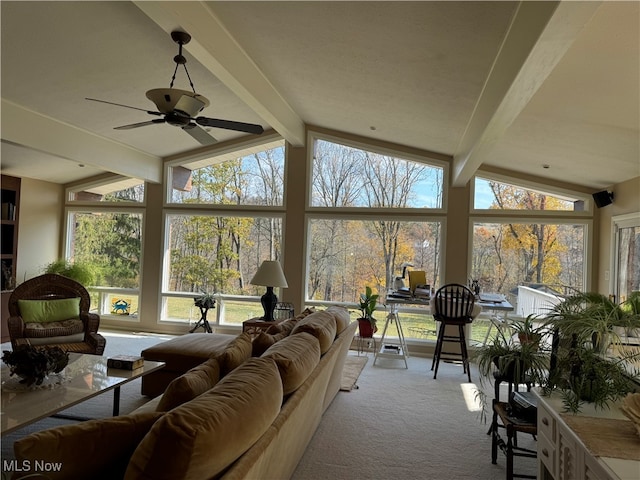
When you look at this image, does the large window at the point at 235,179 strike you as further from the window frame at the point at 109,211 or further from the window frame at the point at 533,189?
the window frame at the point at 533,189

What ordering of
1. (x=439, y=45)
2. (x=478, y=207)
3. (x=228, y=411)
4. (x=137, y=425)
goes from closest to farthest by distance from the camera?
1. (x=228, y=411)
2. (x=137, y=425)
3. (x=439, y=45)
4. (x=478, y=207)

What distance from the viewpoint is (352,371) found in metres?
5.11

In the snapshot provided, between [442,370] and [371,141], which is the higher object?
[371,141]

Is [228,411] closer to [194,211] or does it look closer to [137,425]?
[137,425]

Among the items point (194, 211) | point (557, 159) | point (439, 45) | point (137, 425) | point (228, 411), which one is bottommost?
point (137, 425)

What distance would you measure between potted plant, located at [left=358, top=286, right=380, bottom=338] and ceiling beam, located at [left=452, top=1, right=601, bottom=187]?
2802mm

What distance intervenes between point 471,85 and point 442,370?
3442 mm

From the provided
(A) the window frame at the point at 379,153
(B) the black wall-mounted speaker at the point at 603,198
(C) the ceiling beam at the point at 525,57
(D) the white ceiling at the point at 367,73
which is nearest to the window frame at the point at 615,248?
(B) the black wall-mounted speaker at the point at 603,198

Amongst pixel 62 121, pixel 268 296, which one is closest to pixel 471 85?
pixel 268 296

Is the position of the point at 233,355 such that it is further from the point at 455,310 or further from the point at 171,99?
the point at 455,310

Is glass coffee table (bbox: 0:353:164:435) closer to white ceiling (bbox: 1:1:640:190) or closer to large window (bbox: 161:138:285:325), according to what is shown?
white ceiling (bbox: 1:1:640:190)

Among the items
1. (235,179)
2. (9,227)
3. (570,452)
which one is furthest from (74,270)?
(570,452)

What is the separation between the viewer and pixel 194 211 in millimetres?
7082

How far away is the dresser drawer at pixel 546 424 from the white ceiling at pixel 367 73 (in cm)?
176
